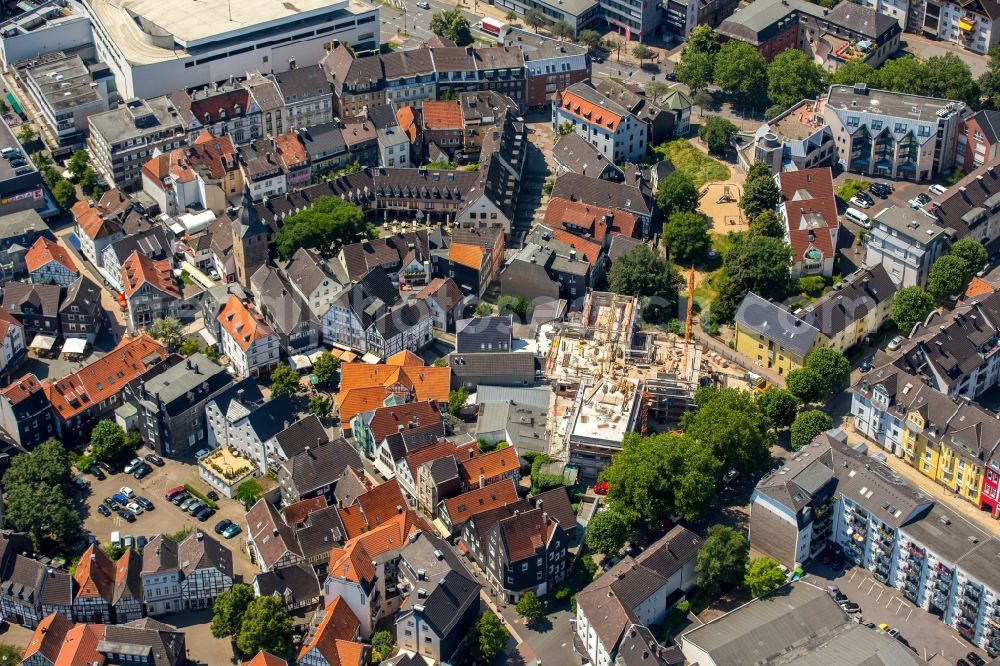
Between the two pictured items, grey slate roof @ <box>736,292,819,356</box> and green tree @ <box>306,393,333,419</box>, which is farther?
grey slate roof @ <box>736,292,819,356</box>

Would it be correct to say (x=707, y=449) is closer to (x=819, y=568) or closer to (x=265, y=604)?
(x=819, y=568)

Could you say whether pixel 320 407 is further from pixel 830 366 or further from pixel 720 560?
pixel 830 366

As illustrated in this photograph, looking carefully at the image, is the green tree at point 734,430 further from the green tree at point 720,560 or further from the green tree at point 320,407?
the green tree at point 320,407

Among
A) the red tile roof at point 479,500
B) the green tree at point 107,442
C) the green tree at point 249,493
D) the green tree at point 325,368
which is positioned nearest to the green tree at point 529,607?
the red tile roof at point 479,500

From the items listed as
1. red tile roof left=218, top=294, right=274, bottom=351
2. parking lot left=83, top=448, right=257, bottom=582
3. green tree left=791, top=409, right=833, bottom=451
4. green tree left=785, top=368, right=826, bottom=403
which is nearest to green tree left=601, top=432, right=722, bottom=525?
green tree left=791, top=409, right=833, bottom=451

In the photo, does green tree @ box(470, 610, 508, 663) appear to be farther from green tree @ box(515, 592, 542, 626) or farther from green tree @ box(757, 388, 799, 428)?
green tree @ box(757, 388, 799, 428)

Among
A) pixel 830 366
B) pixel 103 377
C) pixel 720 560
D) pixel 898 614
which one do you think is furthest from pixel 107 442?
pixel 898 614
